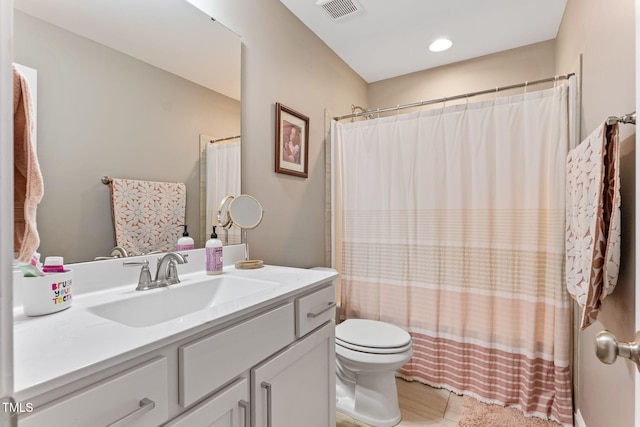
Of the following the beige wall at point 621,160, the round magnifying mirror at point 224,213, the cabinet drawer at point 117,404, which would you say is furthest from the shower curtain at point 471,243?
the cabinet drawer at point 117,404

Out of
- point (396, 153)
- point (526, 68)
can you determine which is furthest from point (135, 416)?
point (526, 68)

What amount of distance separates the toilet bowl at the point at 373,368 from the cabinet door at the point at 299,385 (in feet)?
0.96

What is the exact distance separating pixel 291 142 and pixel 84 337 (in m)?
1.52

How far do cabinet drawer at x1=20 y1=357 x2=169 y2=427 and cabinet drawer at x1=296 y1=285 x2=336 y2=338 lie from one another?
0.52 m

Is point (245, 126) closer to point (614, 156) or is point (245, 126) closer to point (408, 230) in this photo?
point (408, 230)

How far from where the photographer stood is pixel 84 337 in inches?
25.6

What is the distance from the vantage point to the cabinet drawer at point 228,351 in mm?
713

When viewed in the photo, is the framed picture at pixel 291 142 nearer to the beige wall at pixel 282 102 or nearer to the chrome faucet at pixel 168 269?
the beige wall at pixel 282 102

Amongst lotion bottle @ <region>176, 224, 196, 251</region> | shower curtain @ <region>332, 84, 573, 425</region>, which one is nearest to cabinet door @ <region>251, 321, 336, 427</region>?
lotion bottle @ <region>176, 224, 196, 251</region>

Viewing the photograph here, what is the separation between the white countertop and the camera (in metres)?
0.51

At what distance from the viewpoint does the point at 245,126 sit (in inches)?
64.3

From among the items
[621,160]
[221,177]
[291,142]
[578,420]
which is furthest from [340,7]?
[578,420]

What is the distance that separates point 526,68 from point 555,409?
2.34m

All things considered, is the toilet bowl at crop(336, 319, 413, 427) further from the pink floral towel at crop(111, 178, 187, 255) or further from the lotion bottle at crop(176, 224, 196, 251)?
the pink floral towel at crop(111, 178, 187, 255)
